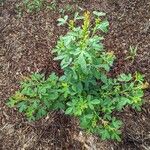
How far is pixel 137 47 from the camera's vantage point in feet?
12.7

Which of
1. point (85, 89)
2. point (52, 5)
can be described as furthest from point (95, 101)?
point (52, 5)

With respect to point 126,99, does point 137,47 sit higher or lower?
lower

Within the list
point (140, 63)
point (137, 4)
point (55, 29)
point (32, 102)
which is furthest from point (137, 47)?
point (32, 102)

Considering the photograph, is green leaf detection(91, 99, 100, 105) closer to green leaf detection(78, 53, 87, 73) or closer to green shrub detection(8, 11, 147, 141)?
green shrub detection(8, 11, 147, 141)

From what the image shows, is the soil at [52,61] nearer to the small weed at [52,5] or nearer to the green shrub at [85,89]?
the small weed at [52,5]

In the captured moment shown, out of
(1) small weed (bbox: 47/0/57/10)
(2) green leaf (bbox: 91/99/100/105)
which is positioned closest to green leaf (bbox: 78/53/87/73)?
(2) green leaf (bbox: 91/99/100/105)

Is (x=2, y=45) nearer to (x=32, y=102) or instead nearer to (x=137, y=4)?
(x=32, y=102)

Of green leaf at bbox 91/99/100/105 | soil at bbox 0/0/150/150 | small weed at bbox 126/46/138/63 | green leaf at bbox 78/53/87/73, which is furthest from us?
small weed at bbox 126/46/138/63

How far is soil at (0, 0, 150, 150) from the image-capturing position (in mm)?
3406

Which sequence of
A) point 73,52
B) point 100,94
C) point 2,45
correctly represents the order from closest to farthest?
point 73,52
point 100,94
point 2,45

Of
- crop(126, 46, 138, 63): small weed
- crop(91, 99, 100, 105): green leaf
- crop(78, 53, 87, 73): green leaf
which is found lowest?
crop(126, 46, 138, 63): small weed

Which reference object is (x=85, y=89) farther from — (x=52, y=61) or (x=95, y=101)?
(x=52, y=61)

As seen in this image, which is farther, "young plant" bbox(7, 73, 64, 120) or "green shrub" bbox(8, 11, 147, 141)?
"young plant" bbox(7, 73, 64, 120)

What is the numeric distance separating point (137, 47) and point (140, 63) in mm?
217
